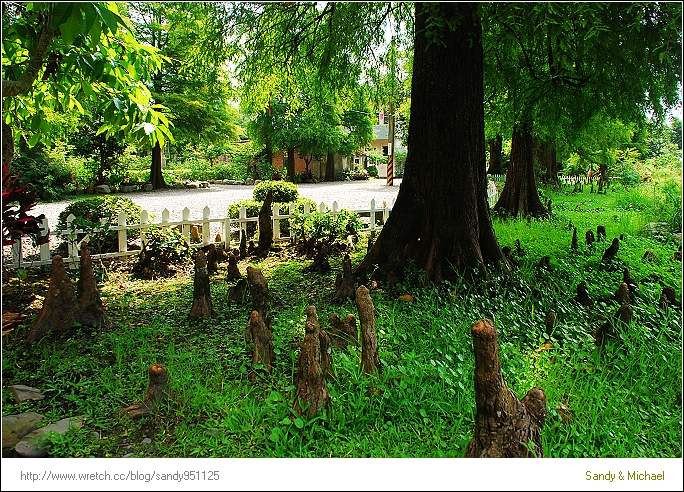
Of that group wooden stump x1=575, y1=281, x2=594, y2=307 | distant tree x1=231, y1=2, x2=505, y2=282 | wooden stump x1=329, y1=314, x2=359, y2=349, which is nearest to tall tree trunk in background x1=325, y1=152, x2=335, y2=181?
distant tree x1=231, y1=2, x2=505, y2=282

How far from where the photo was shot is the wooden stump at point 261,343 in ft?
9.04

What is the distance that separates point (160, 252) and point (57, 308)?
6.35 feet

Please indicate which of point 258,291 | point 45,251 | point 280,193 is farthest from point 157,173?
point 258,291

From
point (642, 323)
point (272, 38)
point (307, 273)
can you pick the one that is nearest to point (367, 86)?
point (272, 38)

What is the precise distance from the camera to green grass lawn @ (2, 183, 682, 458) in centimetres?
229

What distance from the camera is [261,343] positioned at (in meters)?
2.80

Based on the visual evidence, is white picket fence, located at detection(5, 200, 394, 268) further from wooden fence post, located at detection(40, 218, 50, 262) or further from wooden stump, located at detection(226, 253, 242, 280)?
wooden stump, located at detection(226, 253, 242, 280)

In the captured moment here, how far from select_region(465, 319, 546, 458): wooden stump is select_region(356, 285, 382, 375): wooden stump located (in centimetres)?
69

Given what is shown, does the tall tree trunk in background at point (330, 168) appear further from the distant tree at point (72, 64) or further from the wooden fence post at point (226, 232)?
the distant tree at point (72, 64)

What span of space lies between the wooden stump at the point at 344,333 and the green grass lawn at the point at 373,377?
14 cm

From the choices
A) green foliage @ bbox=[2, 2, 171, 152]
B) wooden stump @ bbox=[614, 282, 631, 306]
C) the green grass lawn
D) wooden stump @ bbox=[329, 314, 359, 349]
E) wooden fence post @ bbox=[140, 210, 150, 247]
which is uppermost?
green foliage @ bbox=[2, 2, 171, 152]

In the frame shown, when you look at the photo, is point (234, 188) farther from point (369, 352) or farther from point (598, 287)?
point (369, 352)

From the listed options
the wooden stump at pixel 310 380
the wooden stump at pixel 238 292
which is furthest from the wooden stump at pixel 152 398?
the wooden stump at pixel 238 292

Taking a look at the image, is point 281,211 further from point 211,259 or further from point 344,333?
point 344,333
